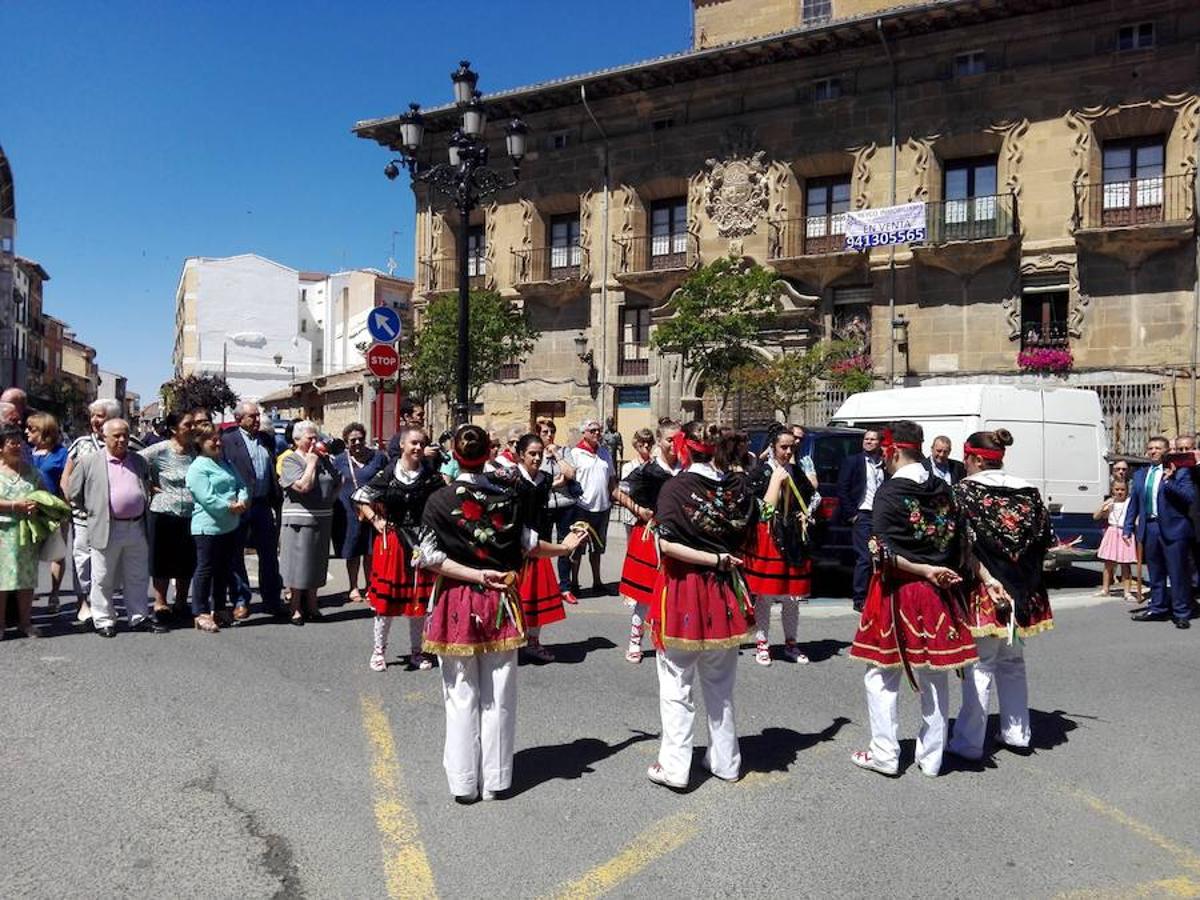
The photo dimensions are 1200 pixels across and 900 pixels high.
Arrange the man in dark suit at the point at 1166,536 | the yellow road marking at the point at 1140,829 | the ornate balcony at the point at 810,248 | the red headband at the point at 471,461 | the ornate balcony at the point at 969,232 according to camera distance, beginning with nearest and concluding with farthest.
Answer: the yellow road marking at the point at 1140,829
the red headband at the point at 471,461
the man in dark suit at the point at 1166,536
the ornate balcony at the point at 969,232
the ornate balcony at the point at 810,248

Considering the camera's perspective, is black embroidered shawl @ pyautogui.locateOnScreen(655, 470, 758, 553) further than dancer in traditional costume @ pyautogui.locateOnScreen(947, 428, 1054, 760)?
No

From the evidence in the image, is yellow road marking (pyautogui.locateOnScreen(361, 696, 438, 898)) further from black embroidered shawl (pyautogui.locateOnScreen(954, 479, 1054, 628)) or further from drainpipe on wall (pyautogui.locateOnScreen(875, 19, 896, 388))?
drainpipe on wall (pyautogui.locateOnScreen(875, 19, 896, 388))

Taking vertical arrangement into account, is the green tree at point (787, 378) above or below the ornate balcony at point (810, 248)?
below

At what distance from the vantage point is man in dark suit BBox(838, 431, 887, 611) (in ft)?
30.3

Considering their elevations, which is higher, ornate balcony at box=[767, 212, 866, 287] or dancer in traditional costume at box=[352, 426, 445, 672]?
ornate balcony at box=[767, 212, 866, 287]

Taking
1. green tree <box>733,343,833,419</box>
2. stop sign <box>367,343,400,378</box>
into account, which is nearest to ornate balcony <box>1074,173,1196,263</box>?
green tree <box>733,343,833,419</box>

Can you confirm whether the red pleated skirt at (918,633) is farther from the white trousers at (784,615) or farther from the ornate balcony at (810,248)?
the ornate balcony at (810,248)

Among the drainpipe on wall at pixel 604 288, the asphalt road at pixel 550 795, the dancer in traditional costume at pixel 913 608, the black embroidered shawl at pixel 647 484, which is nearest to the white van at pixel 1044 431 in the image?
the asphalt road at pixel 550 795

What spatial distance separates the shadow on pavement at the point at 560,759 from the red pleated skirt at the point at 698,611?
0.83 m

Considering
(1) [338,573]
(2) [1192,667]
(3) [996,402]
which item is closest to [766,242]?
(3) [996,402]

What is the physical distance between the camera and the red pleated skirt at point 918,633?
4574 millimetres

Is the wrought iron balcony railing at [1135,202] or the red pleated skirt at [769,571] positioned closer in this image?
the red pleated skirt at [769,571]

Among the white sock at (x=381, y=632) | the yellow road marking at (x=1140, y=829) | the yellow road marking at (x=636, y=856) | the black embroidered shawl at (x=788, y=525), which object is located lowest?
the yellow road marking at (x=1140, y=829)

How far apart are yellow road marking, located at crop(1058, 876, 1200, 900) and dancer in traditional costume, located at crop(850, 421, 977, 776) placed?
1143 millimetres
